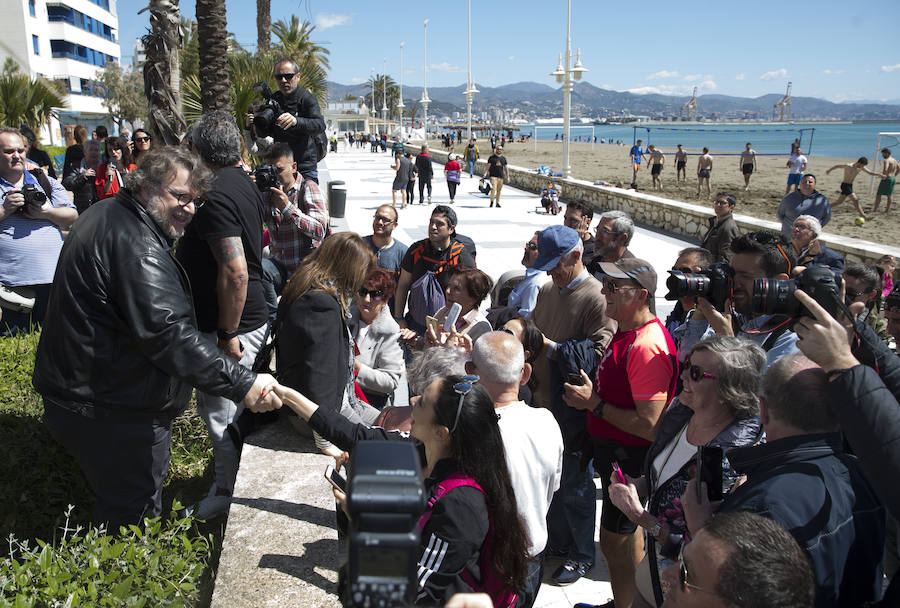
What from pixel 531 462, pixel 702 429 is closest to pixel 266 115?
pixel 531 462

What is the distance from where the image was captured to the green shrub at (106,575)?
2.14 m

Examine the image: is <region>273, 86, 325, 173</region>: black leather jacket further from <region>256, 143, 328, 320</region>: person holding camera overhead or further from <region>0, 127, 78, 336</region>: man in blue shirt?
<region>0, 127, 78, 336</region>: man in blue shirt

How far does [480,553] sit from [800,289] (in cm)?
145

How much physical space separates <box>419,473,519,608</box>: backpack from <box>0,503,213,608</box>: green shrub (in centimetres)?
110

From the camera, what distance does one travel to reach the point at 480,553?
1.95 metres

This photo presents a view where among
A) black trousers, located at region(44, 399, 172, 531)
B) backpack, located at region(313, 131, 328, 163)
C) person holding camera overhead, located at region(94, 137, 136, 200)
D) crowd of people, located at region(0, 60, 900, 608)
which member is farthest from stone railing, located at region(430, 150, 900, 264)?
person holding camera overhead, located at region(94, 137, 136, 200)

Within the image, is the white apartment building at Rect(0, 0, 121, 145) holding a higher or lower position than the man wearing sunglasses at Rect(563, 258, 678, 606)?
higher

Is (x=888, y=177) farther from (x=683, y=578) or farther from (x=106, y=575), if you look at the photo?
(x=106, y=575)

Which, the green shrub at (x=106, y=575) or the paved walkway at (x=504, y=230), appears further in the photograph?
the paved walkway at (x=504, y=230)

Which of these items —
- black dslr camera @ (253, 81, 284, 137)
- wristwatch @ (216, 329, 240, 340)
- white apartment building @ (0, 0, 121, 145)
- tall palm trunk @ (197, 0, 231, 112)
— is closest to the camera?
wristwatch @ (216, 329, 240, 340)

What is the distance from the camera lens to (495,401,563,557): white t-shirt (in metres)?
2.33

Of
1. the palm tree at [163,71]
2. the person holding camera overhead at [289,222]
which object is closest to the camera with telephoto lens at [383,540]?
the person holding camera overhead at [289,222]

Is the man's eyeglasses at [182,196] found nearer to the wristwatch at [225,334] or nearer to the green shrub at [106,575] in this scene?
the wristwatch at [225,334]

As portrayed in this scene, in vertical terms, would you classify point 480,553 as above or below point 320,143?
below
